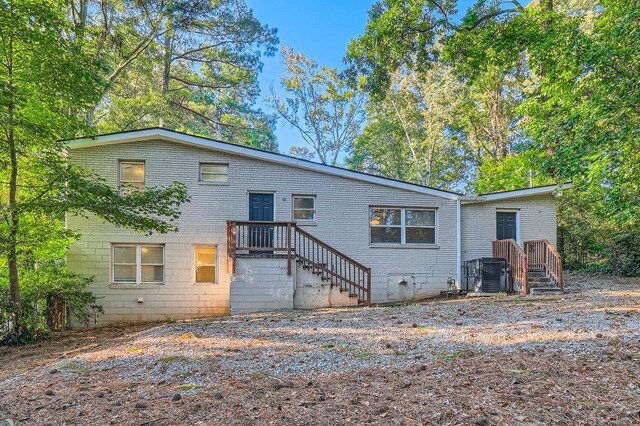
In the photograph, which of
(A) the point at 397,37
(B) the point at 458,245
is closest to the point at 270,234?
(B) the point at 458,245

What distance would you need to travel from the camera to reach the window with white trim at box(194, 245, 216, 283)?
1153cm

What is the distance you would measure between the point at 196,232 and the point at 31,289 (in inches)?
164

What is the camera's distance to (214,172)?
11.8 m

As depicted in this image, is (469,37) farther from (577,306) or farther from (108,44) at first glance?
(108,44)

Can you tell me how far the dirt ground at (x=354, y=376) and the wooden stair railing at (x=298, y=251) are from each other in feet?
11.4

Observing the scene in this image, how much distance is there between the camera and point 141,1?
16359 mm

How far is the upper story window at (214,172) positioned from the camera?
11766 millimetres

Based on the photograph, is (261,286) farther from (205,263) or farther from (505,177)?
(505,177)

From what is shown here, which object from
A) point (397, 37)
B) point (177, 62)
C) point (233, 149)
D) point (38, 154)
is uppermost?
point (177, 62)

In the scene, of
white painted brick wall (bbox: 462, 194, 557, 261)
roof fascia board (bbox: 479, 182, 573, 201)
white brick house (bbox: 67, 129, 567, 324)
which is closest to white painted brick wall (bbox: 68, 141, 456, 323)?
white brick house (bbox: 67, 129, 567, 324)

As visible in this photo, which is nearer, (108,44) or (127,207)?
(127,207)

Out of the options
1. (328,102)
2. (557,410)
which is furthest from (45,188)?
(328,102)


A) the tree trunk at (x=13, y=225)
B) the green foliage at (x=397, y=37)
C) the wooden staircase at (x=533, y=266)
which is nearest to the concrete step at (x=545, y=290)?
the wooden staircase at (x=533, y=266)

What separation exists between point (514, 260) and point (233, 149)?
939 centimetres
